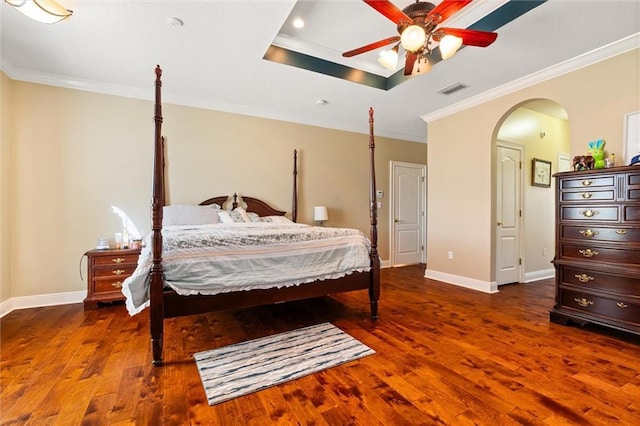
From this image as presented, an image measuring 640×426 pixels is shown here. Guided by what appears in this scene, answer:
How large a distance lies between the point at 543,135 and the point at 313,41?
4087 mm

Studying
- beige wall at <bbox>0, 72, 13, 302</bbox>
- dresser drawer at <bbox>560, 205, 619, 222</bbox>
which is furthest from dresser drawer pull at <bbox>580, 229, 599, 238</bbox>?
beige wall at <bbox>0, 72, 13, 302</bbox>

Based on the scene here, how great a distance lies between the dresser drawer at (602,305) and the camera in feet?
7.67

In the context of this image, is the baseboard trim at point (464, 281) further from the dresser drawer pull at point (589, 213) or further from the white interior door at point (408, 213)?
the dresser drawer pull at point (589, 213)

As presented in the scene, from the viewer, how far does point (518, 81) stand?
136 inches

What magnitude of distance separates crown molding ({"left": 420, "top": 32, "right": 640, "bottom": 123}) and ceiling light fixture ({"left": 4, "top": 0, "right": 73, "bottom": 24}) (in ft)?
14.7

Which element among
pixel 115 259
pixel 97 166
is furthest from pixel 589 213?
pixel 97 166

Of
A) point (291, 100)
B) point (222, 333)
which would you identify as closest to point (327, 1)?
point (291, 100)

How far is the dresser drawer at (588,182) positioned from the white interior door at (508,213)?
1.39m

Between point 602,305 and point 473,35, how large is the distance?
2550mm

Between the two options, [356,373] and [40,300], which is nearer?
[356,373]

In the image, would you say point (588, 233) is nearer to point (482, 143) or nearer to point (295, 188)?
point (482, 143)

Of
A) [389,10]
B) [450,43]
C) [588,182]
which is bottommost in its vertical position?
[588,182]

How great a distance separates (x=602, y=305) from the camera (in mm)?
2502

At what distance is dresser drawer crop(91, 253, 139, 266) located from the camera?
127 inches
